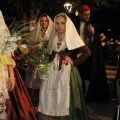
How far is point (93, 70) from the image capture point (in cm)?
687

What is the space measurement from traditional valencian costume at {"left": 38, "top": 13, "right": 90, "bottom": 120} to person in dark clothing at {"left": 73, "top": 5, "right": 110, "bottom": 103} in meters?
2.17

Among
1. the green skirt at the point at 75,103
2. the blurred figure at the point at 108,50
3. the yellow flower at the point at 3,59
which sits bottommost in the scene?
the blurred figure at the point at 108,50

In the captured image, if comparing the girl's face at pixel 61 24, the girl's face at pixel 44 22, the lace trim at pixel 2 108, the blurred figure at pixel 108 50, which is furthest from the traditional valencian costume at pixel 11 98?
the blurred figure at pixel 108 50

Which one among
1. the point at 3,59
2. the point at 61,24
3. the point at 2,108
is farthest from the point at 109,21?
the point at 3,59

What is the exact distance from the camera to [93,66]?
6.85 meters

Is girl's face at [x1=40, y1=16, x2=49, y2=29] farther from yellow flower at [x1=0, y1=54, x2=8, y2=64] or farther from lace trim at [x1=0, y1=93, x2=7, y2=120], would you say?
yellow flower at [x1=0, y1=54, x2=8, y2=64]

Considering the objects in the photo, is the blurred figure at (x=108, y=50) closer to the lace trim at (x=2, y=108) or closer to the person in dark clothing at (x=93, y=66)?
the person in dark clothing at (x=93, y=66)

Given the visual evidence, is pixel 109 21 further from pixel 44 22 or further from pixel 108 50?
pixel 44 22

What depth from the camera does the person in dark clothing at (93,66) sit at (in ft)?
22.1

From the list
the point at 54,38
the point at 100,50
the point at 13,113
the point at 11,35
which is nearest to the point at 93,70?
the point at 100,50

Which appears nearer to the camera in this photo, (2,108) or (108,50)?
(2,108)

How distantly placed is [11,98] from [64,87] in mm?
737

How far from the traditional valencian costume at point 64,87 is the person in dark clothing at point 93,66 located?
2.17 m

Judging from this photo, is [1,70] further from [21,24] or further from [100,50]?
[100,50]
